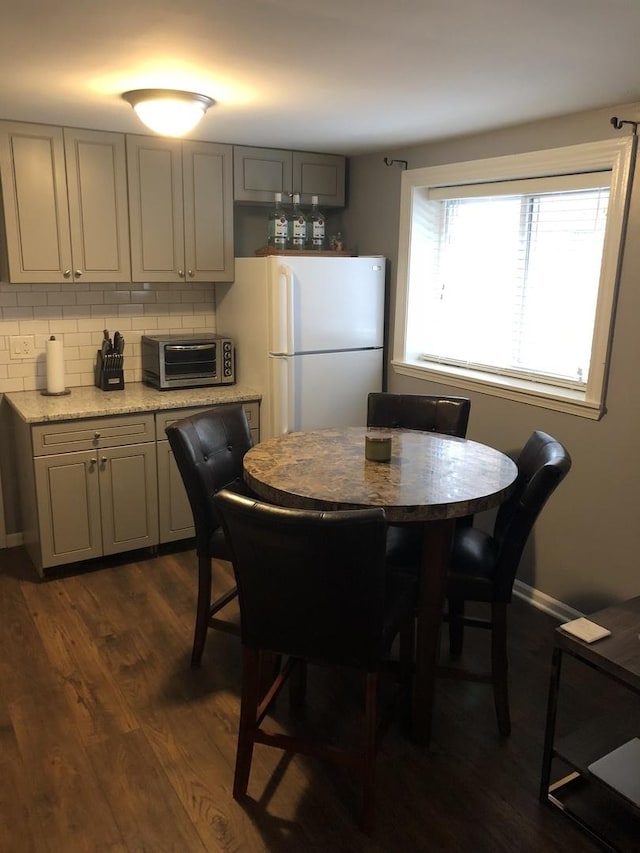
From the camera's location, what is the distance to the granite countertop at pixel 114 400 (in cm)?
333

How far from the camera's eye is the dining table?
6.79ft

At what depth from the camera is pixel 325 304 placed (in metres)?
3.78

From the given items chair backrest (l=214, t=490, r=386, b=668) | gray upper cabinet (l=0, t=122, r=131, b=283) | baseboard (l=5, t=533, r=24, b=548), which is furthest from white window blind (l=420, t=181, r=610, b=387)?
baseboard (l=5, t=533, r=24, b=548)

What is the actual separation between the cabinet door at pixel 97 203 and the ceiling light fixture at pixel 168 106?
0.81 meters

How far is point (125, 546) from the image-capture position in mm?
3619

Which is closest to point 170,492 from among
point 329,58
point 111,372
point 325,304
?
point 111,372

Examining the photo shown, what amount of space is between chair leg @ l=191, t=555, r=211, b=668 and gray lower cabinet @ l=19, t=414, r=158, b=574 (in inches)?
41.7

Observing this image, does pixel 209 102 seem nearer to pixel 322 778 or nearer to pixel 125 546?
pixel 125 546

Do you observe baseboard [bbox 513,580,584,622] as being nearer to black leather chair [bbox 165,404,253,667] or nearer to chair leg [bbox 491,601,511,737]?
chair leg [bbox 491,601,511,737]

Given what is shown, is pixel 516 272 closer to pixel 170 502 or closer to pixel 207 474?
pixel 207 474

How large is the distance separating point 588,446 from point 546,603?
788 millimetres

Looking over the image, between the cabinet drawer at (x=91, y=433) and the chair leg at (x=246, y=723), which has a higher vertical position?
the cabinet drawer at (x=91, y=433)

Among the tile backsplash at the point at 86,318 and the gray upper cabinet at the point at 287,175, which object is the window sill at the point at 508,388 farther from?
the tile backsplash at the point at 86,318

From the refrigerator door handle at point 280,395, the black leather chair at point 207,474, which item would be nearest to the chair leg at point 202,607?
the black leather chair at point 207,474
